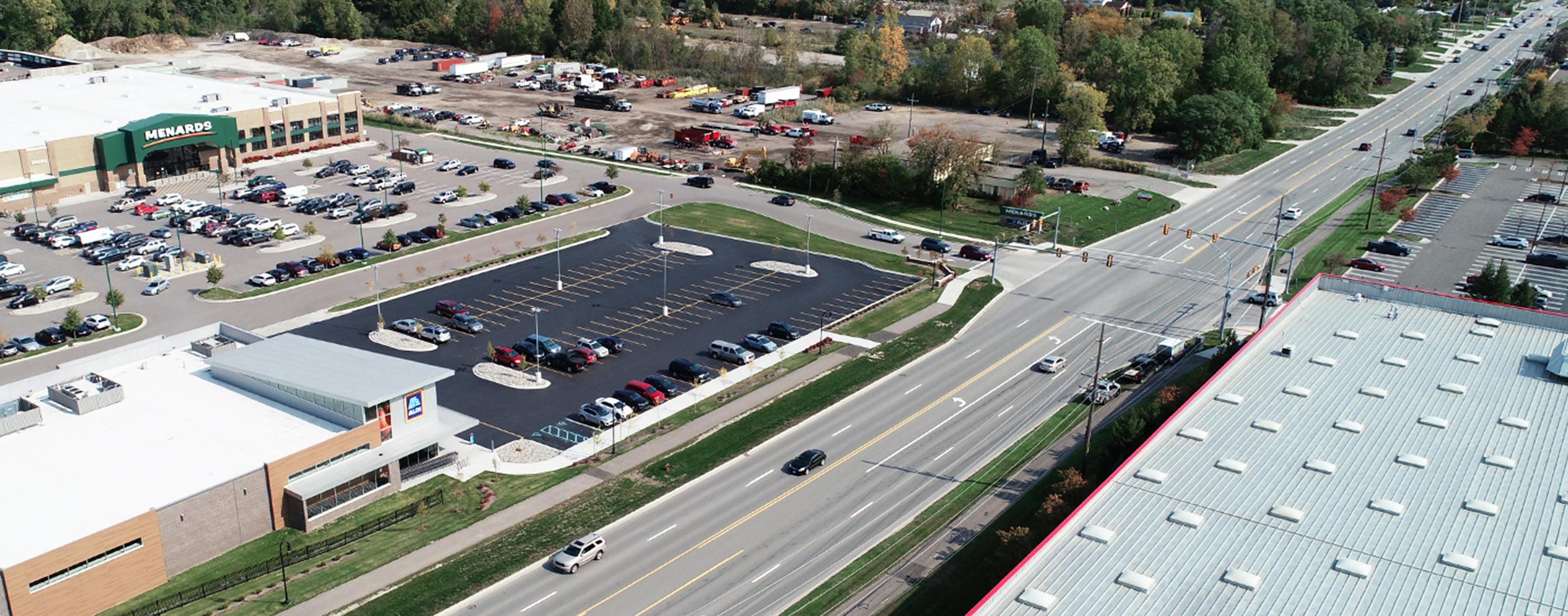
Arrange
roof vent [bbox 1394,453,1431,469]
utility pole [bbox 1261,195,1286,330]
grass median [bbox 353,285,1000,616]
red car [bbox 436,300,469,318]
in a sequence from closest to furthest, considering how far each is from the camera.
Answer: roof vent [bbox 1394,453,1431,469] → grass median [bbox 353,285,1000,616] → utility pole [bbox 1261,195,1286,330] → red car [bbox 436,300,469,318]

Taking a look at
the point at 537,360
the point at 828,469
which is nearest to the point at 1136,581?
the point at 828,469

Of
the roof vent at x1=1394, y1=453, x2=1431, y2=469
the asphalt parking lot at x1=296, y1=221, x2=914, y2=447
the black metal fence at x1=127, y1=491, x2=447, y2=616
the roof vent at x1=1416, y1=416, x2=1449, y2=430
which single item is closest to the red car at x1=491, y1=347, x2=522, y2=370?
the asphalt parking lot at x1=296, y1=221, x2=914, y2=447

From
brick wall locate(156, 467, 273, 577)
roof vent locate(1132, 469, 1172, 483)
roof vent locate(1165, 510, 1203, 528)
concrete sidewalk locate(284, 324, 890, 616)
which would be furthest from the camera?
brick wall locate(156, 467, 273, 577)

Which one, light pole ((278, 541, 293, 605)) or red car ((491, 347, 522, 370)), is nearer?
A: light pole ((278, 541, 293, 605))

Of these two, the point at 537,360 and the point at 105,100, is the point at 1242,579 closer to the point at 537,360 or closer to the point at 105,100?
the point at 537,360

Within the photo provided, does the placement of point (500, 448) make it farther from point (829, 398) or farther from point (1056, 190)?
point (1056, 190)

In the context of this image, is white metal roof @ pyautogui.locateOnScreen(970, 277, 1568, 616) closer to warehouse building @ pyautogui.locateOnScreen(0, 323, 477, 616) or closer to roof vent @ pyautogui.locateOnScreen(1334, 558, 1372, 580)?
roof vent @ pyautogui.locateOnScreen(1334, 558, 1372, 580)

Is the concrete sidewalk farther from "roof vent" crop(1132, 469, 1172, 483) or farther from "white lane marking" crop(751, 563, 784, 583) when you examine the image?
"roof vent" crop(1132, 469, 1172, 483)

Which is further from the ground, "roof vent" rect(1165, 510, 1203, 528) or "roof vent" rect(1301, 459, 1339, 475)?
"roof vent" rect(1301, 459, 1339, 475)

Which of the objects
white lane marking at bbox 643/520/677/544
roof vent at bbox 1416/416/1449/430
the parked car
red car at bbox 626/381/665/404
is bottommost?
white lane marking at bbox 643/520/677/544
